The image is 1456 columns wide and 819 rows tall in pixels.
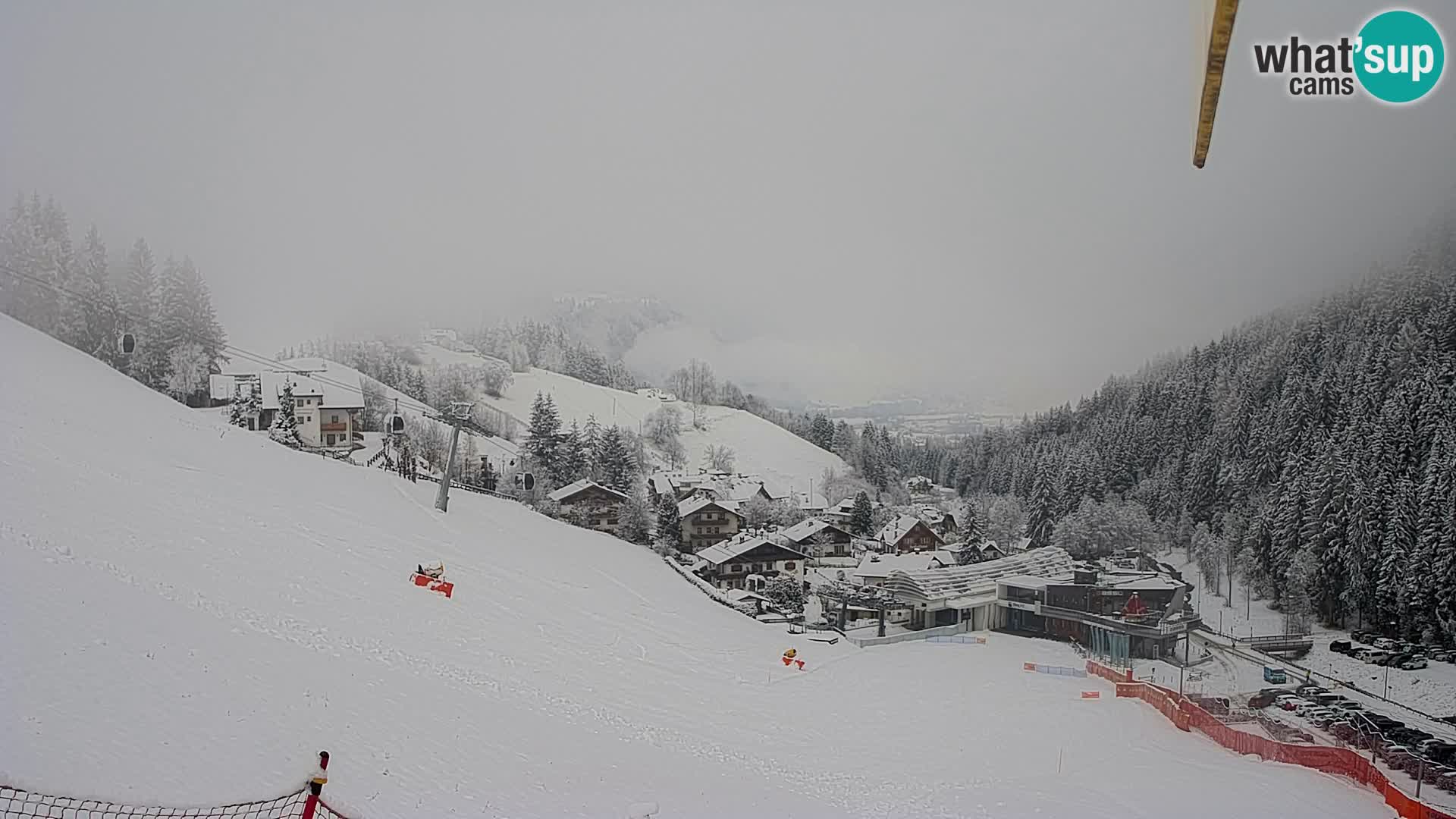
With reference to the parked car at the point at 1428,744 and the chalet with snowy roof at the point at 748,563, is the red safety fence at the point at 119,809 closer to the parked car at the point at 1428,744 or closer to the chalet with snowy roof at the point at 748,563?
the chalet with snowy roof at the point at 748,563

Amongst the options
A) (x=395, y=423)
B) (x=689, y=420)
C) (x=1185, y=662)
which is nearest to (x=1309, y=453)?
(x=1185, y=662)

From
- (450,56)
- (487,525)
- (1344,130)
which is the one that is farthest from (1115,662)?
(450,56)

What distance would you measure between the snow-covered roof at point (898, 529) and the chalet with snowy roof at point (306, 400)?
5.46 metres

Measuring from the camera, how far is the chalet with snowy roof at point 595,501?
29.6 ft

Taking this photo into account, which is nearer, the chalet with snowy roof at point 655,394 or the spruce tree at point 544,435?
the spruce tree at point 544,435

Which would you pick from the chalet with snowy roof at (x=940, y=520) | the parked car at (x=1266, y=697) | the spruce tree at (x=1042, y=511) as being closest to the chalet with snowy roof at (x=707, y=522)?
the chalet with snowy roof at (x=940, y=520)

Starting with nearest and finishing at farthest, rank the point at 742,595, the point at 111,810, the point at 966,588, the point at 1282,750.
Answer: the point at 111,810 → the point at 1282,750 → the point at 966,588 → the point at 742,595

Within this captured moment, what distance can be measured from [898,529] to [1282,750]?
11.7ft

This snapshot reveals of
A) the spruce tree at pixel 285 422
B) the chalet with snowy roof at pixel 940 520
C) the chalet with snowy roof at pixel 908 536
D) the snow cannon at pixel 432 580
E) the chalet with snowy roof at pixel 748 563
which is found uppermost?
the spruce tree at pixel 285 422

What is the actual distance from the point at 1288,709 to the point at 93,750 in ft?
24.8

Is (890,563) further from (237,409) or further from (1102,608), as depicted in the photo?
(237,409)

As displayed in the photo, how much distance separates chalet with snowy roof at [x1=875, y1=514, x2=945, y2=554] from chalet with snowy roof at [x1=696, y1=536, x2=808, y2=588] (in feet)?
2.77

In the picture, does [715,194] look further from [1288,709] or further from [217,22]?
[1288,709]

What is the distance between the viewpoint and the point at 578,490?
9078 mm
